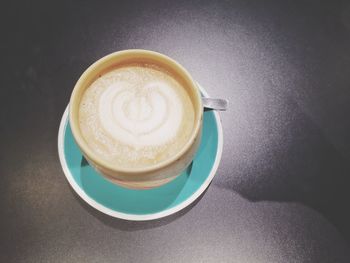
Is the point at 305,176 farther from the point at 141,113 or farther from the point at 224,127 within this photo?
the point at 141,113

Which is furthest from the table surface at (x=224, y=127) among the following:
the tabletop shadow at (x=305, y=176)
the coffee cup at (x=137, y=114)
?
the coffee cup at (x=137, y=114)

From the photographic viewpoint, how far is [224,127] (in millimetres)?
760

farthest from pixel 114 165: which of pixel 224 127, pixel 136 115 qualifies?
pixel 224 127

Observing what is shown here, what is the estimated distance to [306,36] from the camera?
34.0 inches

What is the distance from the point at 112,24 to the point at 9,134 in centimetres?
36

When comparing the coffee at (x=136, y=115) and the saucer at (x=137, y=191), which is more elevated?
the coffee at (x=136, y=115)

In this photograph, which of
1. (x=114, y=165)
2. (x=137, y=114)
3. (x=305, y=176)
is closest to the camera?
(x=114, y=165)

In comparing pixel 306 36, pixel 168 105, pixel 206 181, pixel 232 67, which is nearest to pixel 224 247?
pixel 206 181

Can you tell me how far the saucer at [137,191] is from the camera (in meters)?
0.62

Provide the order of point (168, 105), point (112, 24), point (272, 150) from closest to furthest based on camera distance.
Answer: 1. point (168, 105)
2. point (272, 150)
3. point (112, 24)

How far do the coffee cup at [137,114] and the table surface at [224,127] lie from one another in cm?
16

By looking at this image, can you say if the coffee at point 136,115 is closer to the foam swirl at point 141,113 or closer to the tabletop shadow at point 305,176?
the foam swirl at point 141,113

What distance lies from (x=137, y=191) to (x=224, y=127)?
0.25 m

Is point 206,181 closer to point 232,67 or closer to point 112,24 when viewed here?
point 232,67
